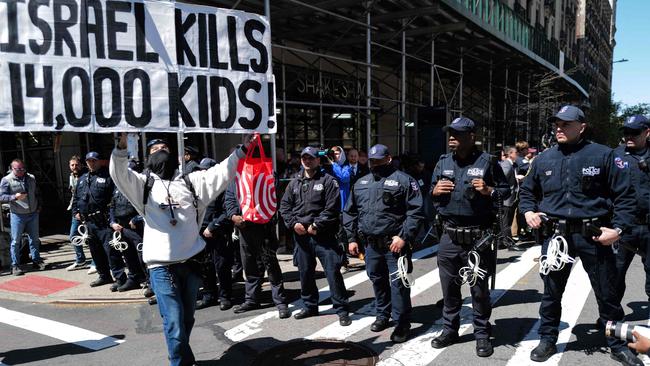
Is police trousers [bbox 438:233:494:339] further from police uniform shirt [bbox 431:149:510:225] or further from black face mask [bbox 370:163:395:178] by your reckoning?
black face mask [bbox 370:163:395:178]

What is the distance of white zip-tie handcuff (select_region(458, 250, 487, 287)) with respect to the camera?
13.2 ft

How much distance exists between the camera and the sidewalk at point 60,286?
6148mm

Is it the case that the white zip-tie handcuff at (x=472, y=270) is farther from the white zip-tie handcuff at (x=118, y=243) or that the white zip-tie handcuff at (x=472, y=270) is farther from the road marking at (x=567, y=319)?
the white zip-tie handcuff at (x=118, y=243)

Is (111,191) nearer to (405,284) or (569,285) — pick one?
(405,284)

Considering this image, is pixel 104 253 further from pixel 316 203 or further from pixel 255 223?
pixel 316 203

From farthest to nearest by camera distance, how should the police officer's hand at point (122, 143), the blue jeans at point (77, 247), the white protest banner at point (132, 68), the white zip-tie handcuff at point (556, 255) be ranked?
the blue jeans at point (77, 247), the white zip-tie handcuff at point (556, 255), the white protest banner at point (132, 68), the police officer's hand at point (122, 143)

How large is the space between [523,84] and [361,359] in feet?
76.9

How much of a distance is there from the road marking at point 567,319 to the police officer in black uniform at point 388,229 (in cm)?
106

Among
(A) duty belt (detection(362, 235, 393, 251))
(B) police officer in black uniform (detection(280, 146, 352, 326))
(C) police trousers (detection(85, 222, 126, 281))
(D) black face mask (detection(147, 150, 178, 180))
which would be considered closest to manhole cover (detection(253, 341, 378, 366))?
(B) police officer in black uniform (detection(280, 146, 352, 326))

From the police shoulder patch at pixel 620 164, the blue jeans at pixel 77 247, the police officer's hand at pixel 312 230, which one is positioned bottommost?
the blue jeans at pixel 77 247

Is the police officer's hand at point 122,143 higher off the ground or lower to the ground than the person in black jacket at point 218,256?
higher

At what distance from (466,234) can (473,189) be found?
406 millimetres

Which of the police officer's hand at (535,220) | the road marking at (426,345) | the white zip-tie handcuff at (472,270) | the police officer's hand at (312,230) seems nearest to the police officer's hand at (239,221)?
the police officer's hand at (312,230)

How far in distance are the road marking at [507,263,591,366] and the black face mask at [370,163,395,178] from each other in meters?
2.01
